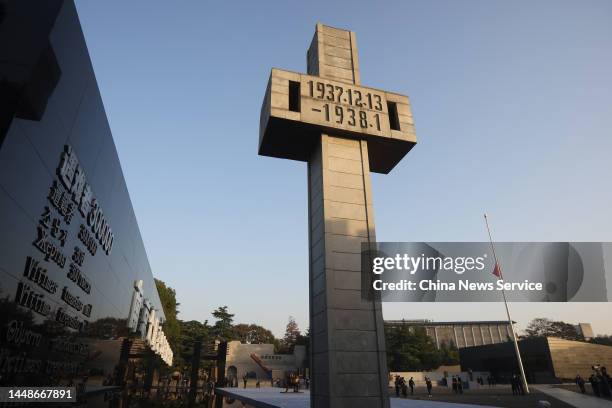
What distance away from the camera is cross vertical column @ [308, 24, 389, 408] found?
1301cm

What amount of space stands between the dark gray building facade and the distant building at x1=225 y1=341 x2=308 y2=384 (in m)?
57.9

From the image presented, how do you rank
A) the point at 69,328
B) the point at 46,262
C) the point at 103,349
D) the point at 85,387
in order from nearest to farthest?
the point at 46,262, the point at 69,328, the point at 85,387, the point at 103,349

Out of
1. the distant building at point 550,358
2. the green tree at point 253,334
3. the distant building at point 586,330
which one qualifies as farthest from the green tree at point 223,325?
the distant building at point 586,330

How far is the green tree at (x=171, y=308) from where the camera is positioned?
69.6m

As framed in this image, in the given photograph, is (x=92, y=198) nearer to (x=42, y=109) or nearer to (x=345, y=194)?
(x=42, y=109)

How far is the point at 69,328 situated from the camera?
1205 centimetres

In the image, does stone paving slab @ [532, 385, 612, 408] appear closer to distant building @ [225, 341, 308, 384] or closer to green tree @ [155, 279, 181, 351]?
distant building @ [225, 341, 308, 384]

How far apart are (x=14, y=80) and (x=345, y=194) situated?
38.0 ft

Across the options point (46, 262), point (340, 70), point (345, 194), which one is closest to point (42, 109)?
point (46, 262)

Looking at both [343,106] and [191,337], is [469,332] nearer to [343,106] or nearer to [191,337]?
[191,337]

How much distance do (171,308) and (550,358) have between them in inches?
2677

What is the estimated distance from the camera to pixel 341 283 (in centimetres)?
1415

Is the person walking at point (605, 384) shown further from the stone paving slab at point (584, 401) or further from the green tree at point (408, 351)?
the green tree at point (408, 351)

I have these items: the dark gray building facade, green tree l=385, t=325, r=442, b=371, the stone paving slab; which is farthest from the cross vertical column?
green tree l=385, t=325, r=442, b=371
